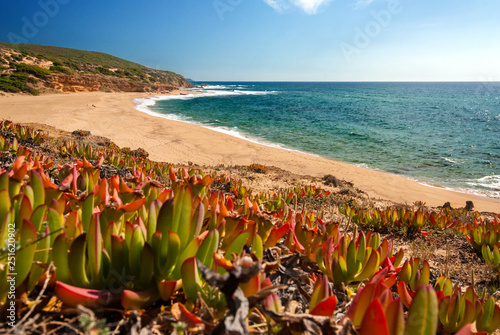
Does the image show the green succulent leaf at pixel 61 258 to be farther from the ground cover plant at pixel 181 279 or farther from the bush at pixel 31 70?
the bush at pixel 31 70

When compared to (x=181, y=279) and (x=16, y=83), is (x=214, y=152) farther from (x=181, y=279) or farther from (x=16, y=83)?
(x=16, y=83)

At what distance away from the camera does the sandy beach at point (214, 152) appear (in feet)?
32.4

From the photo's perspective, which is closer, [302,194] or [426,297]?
[426,297]

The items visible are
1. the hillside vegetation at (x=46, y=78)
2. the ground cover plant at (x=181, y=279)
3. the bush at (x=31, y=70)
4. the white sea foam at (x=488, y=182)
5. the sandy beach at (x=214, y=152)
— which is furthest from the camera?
the bush at (x=31, y=70)

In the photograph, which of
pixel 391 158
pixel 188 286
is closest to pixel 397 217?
pixel 188 286

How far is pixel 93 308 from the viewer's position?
2.98ft

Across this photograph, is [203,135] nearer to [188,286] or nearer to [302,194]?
[302,194]

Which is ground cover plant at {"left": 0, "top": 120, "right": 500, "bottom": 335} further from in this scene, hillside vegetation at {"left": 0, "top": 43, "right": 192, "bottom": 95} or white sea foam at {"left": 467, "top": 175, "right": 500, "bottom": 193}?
hillside vegetation at {"left": 0, "top": 43, "right": 192, "bottom": 95}

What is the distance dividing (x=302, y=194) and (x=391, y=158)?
11540mm

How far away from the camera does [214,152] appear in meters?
13.6

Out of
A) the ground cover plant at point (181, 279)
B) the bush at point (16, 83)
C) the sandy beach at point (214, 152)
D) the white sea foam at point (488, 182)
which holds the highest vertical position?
the bush at point (16, 83)

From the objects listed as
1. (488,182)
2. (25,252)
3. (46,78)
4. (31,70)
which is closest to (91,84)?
(46,78)

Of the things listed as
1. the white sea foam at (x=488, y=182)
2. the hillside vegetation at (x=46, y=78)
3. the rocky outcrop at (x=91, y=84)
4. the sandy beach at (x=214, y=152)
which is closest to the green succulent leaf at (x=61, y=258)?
the sandy beach at (x=214, y=152)

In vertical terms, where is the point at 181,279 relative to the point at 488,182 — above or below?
above
